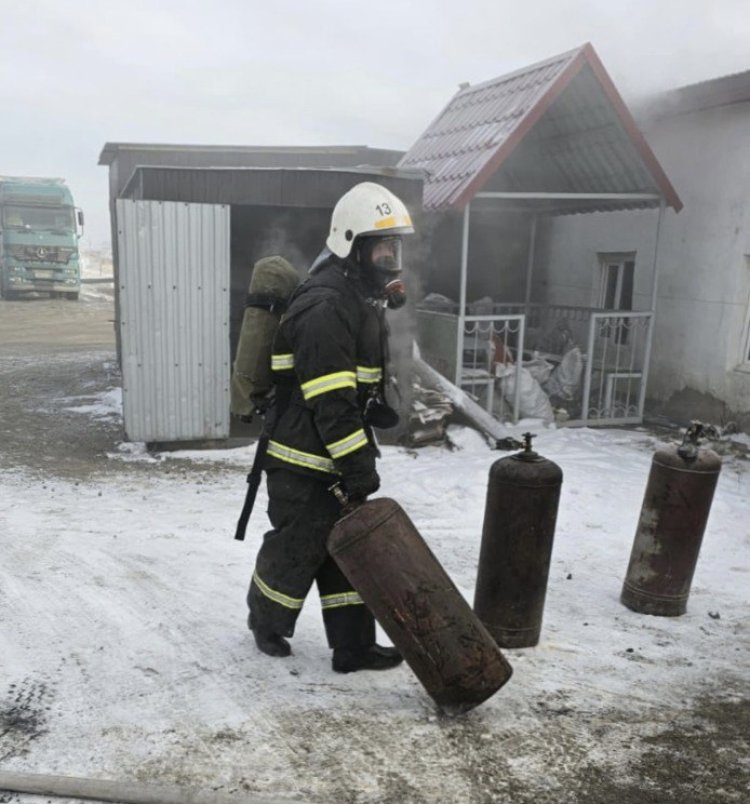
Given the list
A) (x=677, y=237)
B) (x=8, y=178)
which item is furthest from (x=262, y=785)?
(x=8, y=178)

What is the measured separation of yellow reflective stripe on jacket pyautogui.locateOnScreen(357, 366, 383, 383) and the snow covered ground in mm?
1334

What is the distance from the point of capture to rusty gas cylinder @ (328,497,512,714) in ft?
9.65

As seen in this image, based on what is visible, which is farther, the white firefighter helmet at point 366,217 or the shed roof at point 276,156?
the shed roof at point 276,156

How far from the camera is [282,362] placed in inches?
127

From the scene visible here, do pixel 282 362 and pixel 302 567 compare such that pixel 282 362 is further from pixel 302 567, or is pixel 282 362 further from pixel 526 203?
pixel 526 203

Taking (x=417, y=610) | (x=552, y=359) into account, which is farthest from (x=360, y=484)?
(x=552, y=359)

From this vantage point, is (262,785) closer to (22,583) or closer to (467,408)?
(22,583)

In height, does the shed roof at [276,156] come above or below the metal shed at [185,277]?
above

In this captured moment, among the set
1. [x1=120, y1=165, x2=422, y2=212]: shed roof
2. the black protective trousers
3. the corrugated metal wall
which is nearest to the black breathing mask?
the black protective trousers

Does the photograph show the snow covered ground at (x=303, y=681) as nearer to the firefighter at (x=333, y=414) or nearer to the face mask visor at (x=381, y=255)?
the firefighter at (x=333, y=414)

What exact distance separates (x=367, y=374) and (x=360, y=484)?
0.49 meters

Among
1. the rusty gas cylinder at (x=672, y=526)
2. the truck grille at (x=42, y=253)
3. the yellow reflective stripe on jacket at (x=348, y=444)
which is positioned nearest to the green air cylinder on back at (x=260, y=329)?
the yellow reflective stripe on jacket at (x=348, y=444)

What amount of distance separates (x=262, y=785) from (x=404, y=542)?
100 cm

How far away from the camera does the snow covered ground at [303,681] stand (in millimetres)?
2701
